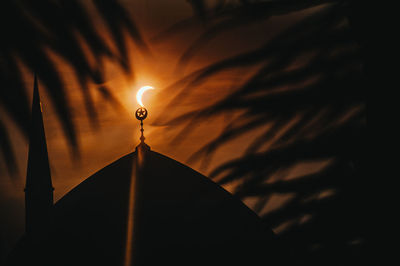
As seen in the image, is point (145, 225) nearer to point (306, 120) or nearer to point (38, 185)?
point (38, 185)

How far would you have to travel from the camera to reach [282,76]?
1.04 metres

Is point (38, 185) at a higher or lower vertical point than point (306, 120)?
higher

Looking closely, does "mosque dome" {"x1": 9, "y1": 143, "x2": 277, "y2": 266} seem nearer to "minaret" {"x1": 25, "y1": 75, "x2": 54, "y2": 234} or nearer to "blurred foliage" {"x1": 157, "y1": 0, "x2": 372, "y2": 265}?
"minaret" {"x1": 25, "y1": 75, "x2": 54, "y2": 234}

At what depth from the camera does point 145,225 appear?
Result: 1374 cm

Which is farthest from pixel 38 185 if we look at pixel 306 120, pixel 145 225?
pixel 306 120

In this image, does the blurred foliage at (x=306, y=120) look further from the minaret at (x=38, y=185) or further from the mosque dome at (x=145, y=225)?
the minaret at (x=38, y=185)

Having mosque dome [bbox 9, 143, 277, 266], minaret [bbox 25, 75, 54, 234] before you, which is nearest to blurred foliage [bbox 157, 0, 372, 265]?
mosque dome [bbox 9, 143, 277, 266]

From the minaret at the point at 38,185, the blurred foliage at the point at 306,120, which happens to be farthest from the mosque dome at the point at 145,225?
the blurred foliage at the point at 306,120

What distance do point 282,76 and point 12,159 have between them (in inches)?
28.3

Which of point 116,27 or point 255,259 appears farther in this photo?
point 255,259

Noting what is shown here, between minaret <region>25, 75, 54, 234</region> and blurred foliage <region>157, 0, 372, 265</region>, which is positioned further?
minaret <region>25, 75, 54, 234</region>

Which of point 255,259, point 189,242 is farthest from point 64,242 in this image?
point 255,259

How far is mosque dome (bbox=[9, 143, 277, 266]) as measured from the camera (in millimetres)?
→ 11844

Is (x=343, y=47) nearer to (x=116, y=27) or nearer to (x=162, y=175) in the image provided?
(x=116, y=27)
